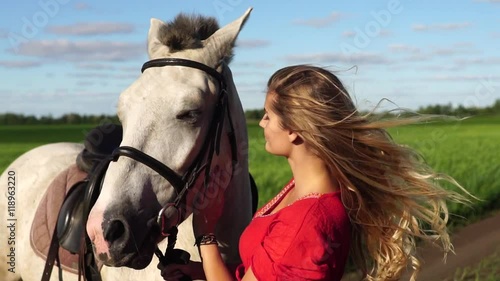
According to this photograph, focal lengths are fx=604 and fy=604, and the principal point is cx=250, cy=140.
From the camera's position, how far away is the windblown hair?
2375 millimetres

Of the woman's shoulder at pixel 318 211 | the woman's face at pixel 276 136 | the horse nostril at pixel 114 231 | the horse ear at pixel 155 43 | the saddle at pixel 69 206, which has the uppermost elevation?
the horse ear at pixel 155 43

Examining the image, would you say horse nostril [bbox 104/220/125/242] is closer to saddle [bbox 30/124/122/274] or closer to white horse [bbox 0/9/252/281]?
white horse [bbox 0/9/252/281]

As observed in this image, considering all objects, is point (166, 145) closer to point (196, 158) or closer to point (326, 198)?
point (196, 158)

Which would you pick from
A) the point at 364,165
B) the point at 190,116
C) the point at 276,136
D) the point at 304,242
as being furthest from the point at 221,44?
the point at 304,242

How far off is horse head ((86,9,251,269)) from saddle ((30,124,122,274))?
1.29m

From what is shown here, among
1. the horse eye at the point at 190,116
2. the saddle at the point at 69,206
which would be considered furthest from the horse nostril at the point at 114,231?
the saddle at the point at 69,206

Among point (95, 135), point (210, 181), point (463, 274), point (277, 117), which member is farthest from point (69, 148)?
point (463, 274)

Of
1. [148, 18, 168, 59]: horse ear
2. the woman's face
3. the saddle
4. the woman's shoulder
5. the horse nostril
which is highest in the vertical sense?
[148, 18, 168, 59]: horse ear

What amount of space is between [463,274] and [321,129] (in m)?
4.99

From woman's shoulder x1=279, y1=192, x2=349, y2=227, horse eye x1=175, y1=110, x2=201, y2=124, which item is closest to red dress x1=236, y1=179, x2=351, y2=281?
woman's shoulder x1=279, y1=192, x2=349, y2=227

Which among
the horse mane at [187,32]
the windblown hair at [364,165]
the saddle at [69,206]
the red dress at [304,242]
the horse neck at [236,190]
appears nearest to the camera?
the red dress at [304,242]

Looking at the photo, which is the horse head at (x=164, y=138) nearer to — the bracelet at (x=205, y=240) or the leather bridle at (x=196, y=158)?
the leather bridle at (x=196, y=158)

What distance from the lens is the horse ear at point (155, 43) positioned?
2848 mm

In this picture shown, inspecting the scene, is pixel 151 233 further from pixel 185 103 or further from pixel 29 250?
pixel 29 250
